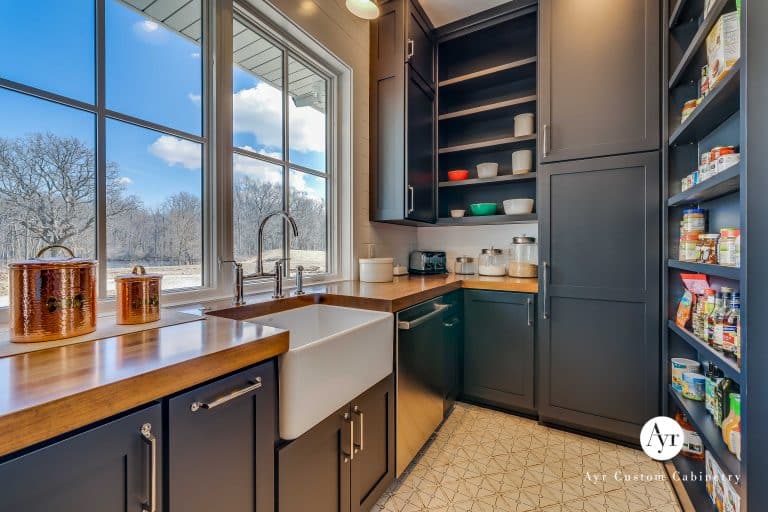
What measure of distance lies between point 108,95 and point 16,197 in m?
0.46

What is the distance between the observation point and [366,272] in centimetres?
219

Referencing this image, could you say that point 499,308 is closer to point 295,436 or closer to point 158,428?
point 295,436

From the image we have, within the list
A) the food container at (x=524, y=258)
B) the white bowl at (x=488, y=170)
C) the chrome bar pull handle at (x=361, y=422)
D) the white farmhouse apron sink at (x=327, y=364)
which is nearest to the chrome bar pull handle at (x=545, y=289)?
the food container at (x=524, y=258)

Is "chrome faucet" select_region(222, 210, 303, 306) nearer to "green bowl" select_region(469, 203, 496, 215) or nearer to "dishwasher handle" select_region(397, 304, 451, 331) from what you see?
"dishwasher handle" select_region(397, 304, 451, 331)

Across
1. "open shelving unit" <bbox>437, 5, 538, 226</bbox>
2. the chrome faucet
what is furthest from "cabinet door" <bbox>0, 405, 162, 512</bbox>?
"open shelving unit" <bbox>437, 5, 538, 226</bbox>

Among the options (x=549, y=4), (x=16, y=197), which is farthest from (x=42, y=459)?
(x=549, y=4)

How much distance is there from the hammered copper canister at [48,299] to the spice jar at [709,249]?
6.86 ft

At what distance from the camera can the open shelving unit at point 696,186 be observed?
3.69 ft

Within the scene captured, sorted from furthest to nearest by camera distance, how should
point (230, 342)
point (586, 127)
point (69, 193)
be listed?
point (586, 127)
point (69, 193)
point (230, 342)

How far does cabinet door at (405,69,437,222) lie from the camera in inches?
93.1

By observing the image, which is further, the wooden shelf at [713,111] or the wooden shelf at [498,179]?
the wooden shelf at [498,179]

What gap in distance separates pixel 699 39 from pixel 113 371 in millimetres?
2185

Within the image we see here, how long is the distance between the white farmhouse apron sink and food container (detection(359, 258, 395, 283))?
1.81ft

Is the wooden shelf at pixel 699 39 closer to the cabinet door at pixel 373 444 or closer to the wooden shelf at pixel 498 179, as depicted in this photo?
the wooden shelf at pixel 498 179
